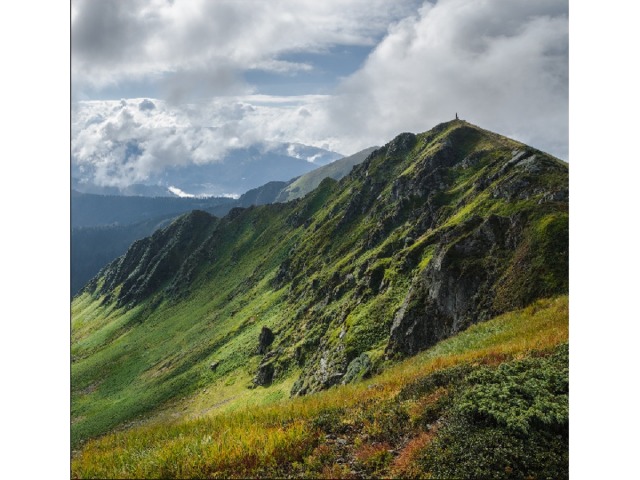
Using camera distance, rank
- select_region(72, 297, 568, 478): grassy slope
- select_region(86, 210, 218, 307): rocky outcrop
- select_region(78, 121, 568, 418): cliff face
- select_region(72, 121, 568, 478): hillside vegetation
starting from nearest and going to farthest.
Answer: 1. select_region(72, 297, 568, 478): grassy slope
2. select_region(72, 121, 568, 478): hillside vegetation
3. select_region(78, 121, 568, 418): cliff face
4. select_region(86, 210, 218, 307): rocky outcrop

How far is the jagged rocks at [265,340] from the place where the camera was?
63719mm

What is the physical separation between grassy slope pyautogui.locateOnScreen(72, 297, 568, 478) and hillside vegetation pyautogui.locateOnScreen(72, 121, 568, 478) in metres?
0.05

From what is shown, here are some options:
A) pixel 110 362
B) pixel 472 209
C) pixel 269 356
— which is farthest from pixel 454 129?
pixel 110 362

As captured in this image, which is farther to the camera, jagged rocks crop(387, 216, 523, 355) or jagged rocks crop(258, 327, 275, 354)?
jagged rocks crop(258, 327, 275, 354)

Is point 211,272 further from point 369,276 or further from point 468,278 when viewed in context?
point 468,278

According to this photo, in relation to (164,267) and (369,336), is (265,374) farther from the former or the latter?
(164,267)

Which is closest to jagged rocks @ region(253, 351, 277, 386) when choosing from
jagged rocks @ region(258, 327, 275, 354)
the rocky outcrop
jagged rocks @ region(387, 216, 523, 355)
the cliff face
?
the cliff face

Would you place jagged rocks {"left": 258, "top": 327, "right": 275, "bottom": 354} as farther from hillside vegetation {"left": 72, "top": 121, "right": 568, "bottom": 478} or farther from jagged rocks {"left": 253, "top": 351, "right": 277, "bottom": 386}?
jagged rocks {"left": 253, "top": 351, "right": 277, "bottom": 386}

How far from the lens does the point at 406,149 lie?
117m

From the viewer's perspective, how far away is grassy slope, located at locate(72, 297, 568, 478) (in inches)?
371

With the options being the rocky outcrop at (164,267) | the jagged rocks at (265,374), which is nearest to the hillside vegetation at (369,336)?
the jagged rocks at (265,374)

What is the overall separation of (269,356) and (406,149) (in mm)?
79136

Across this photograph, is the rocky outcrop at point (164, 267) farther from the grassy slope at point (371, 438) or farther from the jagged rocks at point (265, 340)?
the grassy slope at point (371, 438)

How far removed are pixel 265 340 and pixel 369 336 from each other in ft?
103
